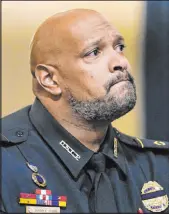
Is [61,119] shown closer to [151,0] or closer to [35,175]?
[35,175]

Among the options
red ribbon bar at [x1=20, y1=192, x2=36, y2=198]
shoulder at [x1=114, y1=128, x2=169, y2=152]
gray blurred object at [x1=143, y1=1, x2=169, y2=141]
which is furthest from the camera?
gray blurred object at [x1=143, y1=1, x2=169, y2=141]

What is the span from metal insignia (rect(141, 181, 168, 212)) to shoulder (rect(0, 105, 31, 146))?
0.33m

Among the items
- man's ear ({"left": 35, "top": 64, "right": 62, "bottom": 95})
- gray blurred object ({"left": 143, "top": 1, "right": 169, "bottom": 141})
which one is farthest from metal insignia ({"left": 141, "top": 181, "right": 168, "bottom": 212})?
gray blurred object ({"left": 143, "top": 1, "right": 169, "bottom": 141})

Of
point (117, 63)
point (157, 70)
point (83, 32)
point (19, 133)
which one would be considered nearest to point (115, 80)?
point (117, 63)

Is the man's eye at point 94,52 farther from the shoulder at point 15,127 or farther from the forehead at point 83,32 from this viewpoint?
the shoulder at point 15,127

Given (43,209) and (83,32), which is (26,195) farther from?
(83,32)

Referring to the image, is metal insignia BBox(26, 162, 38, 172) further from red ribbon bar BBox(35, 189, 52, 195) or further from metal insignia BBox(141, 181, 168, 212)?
metal insignia BBox(141, 181, 168, 212)

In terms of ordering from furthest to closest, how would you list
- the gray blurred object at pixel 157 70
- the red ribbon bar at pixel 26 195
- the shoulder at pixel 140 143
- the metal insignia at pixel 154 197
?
the gray blurred object at pixel 157 70 < the shoulder at pixel 140 143 < the metal insignia at pixel 154 197 < the red ribbon bar at pixel 26 195

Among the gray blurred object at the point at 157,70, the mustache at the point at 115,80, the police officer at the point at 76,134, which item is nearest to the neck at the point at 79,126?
the police officer at the point at 76,134

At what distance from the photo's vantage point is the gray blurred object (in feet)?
5.50

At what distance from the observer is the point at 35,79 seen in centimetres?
121

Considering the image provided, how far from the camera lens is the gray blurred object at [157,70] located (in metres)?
1.68

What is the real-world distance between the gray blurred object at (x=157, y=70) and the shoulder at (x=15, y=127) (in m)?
0.63

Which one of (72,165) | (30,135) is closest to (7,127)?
(30,135)
